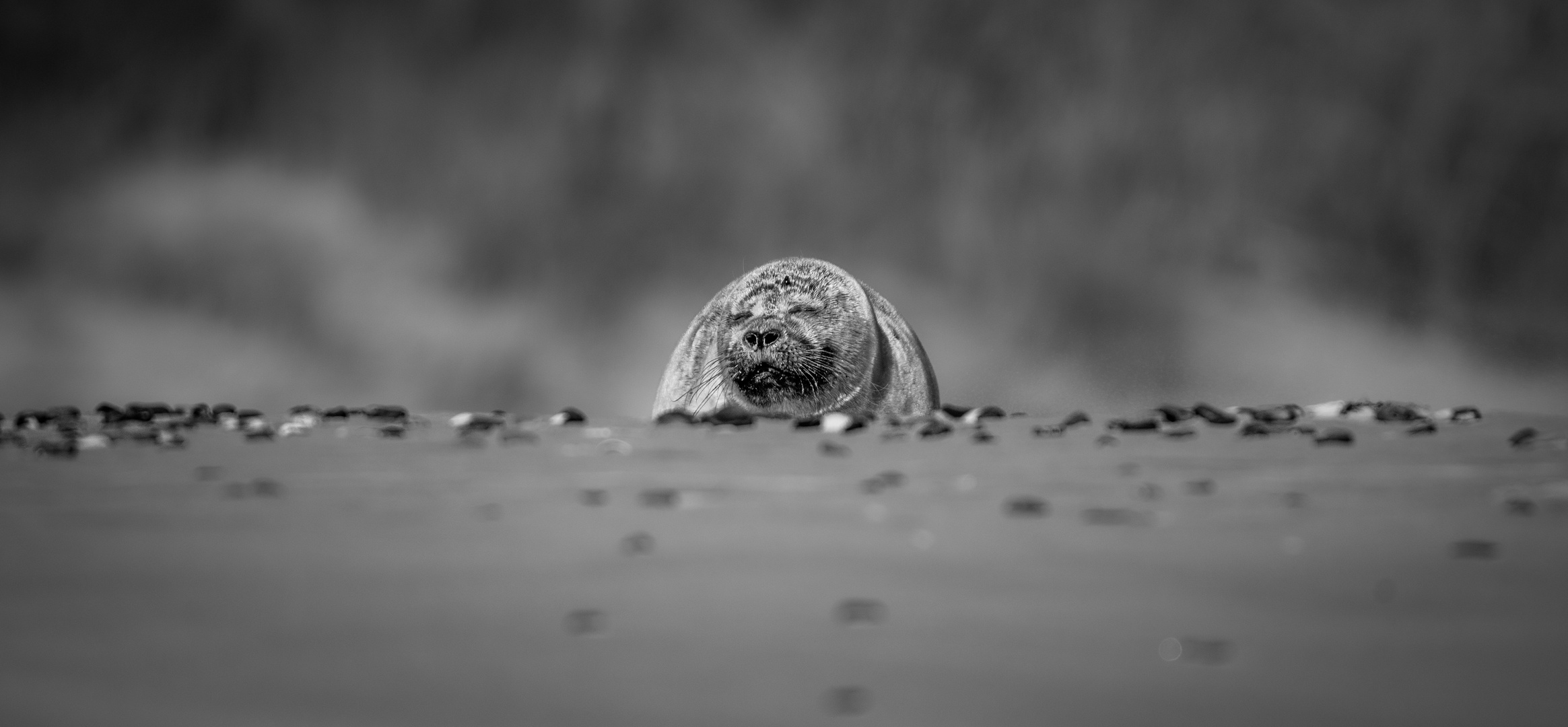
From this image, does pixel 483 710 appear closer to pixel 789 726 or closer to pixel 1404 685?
pixel 789 726

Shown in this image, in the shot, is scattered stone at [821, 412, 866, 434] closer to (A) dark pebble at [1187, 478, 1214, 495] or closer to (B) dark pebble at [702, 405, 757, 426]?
(B) dark pebble at [702, 405, 757, 426]

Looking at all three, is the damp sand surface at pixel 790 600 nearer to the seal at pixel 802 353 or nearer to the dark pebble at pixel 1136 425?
the dark pebble at pixel 1136 425

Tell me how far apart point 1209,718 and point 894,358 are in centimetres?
862

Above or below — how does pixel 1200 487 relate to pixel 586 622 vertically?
above

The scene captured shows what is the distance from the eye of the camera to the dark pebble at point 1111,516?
134 inches

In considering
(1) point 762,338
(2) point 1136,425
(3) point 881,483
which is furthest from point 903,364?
(3) point 881,483

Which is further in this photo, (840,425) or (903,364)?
(903,364)

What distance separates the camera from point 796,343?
31.0ft

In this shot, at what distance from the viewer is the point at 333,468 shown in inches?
201

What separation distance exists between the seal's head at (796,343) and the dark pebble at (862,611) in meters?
7.03

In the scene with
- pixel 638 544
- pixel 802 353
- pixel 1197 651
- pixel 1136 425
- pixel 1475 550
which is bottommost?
pixel 1197 651

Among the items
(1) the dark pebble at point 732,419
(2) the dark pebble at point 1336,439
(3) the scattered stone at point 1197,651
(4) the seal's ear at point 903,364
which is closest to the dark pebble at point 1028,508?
(3) the scattered stone at point 1197,651

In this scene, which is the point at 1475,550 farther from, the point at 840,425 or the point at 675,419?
the point at 675,419

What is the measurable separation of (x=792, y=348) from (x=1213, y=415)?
3765 mm
